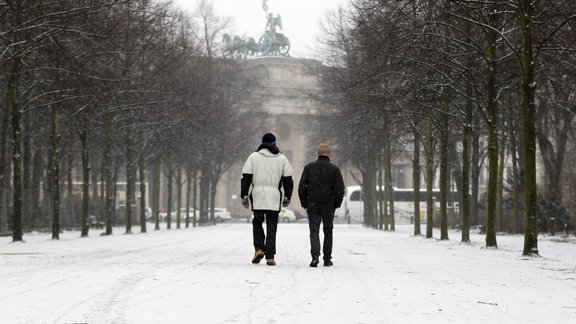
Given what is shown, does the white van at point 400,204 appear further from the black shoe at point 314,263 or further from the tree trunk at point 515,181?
the black shoe at point 314,263

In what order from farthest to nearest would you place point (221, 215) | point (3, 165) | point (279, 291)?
1. point (221, 215)
2. point (3, 165)
3. point (279, 291)

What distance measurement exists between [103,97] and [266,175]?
1760 centimetres

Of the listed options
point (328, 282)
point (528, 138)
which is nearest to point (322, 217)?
point (328, 282)

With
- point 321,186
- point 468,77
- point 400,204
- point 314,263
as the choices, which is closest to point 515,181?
point 468,77

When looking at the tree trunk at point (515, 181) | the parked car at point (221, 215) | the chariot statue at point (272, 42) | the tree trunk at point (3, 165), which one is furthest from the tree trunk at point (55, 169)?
the chariot statue at point (272, 42)

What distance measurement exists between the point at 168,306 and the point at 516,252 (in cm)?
1454

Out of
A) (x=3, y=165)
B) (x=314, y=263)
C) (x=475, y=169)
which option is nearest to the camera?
(x=314, y=263)

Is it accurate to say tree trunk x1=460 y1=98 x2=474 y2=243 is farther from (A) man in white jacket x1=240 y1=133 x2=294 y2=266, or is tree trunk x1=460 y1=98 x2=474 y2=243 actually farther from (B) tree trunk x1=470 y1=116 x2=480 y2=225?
(A) man in white jacket x1=240 y1=133 x2=294 y2=266

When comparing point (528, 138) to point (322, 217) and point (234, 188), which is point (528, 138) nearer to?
point (322, 217)

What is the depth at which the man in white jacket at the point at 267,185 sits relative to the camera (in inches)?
614

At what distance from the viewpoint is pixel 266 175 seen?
51.4ft

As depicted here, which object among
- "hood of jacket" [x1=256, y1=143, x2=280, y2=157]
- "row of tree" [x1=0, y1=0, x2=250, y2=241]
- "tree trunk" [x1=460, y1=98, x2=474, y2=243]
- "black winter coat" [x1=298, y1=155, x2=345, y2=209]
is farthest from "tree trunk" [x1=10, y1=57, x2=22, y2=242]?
"black winter coat" [x1=298, y1=155, x2=345, y2=209]

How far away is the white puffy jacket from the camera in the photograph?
15.6m

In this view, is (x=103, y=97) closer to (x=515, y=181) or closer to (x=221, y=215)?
(x=515, y=181)
